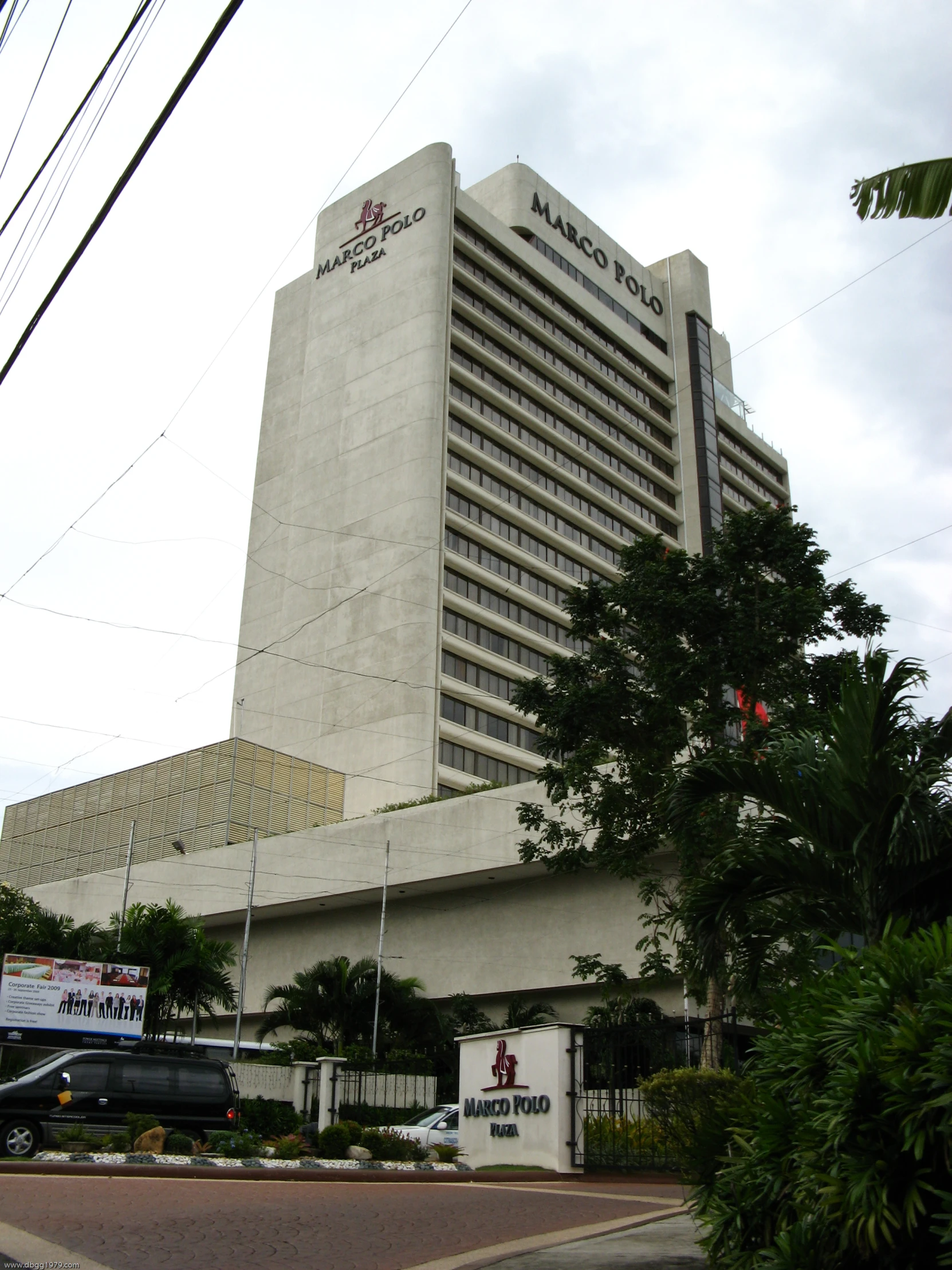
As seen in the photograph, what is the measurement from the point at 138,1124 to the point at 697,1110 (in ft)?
34.5

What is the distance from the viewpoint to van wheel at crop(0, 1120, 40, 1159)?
17266 mm

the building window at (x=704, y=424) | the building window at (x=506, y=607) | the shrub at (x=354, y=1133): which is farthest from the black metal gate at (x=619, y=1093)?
the building window at (x=704, y=424)

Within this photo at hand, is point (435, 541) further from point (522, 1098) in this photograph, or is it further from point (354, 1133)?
point (522, 1098)

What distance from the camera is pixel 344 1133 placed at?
20375mm

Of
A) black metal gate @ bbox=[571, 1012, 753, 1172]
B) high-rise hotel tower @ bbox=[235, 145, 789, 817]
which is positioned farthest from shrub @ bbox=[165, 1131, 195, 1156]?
high-rise hotel tower @ bbox=[235, 145, 789, 817]

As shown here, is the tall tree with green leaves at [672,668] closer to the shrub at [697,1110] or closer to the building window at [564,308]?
the shrub at [697,1110]

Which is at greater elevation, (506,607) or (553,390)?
(553,390)

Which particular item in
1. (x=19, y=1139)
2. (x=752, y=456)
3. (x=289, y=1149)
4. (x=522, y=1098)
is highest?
(x=752, y=456)

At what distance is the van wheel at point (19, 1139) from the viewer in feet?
56.6

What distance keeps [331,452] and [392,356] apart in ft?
21.9

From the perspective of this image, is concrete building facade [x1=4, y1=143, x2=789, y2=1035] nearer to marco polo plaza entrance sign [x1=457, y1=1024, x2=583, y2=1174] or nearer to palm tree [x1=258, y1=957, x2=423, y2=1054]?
palm tree [x1=258, y1=957, x2=423, y2=1054]

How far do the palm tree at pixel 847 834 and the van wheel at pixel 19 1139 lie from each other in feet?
40.6

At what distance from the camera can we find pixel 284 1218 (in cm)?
1028

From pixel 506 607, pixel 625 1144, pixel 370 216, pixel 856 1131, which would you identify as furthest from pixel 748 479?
pixel 856 1131
